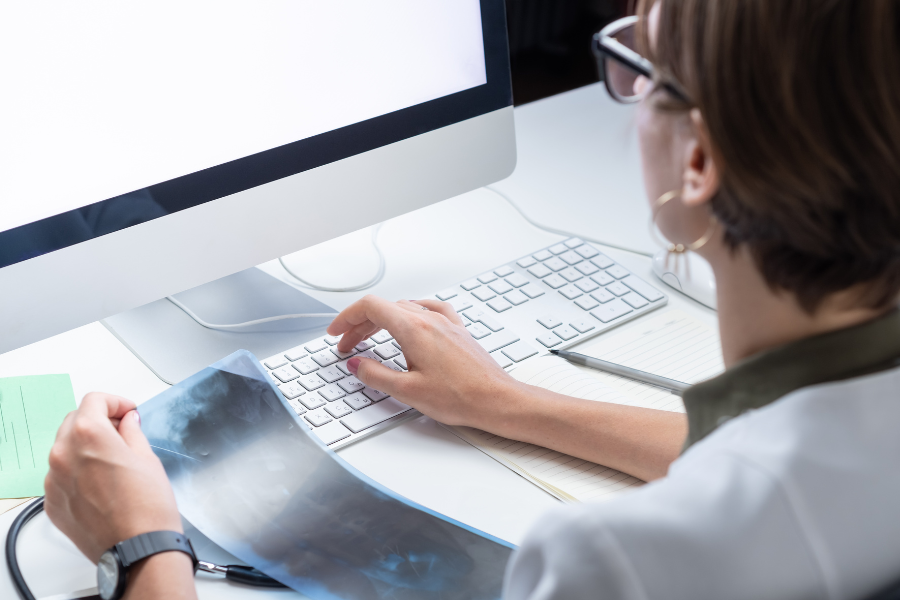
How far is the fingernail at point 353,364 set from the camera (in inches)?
28.8

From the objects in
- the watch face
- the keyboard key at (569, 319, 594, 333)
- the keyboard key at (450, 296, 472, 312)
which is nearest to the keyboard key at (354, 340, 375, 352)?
the keyboard key at (450, 296, 472, 312)

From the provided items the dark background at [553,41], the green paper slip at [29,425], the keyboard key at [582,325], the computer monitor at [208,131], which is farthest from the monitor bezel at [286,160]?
the dark background at [553,41]

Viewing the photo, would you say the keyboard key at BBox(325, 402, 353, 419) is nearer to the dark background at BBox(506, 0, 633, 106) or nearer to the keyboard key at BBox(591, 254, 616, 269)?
the keyboard key at BBox(591, 254, 616, 269)

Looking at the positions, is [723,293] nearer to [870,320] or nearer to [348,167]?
[870,320]

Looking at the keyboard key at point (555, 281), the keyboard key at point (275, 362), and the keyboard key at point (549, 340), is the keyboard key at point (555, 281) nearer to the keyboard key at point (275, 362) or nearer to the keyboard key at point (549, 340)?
the keyboard key at point (549, 340)

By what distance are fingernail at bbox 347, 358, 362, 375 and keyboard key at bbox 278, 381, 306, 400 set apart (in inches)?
1.8

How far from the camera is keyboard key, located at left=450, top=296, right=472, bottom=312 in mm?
838

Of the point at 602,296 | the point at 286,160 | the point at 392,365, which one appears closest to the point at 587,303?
the point at 602,296

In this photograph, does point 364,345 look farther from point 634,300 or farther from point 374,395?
point 634,300

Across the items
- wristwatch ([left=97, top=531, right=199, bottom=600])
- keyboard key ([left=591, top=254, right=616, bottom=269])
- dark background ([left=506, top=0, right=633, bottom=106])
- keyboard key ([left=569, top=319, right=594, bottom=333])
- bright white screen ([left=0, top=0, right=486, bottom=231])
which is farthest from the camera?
dark background ([left=506, top=0, right=633, bottom=106])

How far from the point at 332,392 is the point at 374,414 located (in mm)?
44

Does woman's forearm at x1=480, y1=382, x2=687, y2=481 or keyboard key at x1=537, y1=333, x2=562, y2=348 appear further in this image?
keyboard key at x1=537, y1=333, x2=562, y2=348

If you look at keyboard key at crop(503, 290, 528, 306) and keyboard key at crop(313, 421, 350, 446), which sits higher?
keyboard key at crop(313, 421, 350, 446)

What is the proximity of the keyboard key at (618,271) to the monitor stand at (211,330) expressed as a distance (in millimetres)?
317
